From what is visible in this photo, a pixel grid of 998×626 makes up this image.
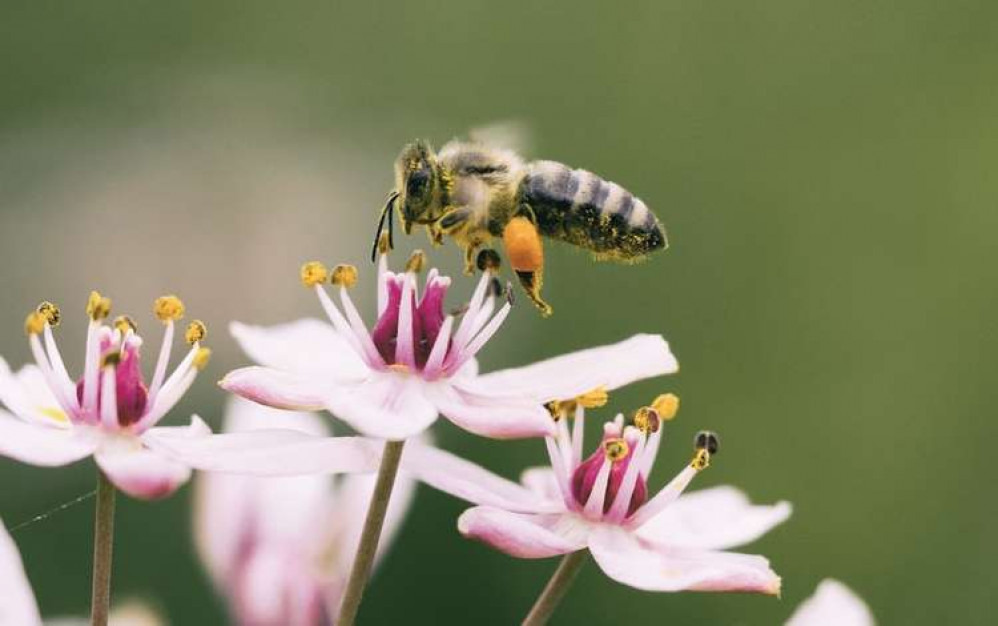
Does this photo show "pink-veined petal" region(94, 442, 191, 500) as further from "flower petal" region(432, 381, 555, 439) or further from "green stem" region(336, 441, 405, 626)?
"flower petal" region(432, 381, 555, 439)

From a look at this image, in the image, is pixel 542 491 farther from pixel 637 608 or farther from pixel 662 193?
pixel 662 193

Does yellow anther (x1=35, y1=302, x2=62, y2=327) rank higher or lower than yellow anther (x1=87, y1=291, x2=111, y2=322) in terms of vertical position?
lower

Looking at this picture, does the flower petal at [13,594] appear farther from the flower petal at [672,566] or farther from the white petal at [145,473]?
the flower petal at [672,566]

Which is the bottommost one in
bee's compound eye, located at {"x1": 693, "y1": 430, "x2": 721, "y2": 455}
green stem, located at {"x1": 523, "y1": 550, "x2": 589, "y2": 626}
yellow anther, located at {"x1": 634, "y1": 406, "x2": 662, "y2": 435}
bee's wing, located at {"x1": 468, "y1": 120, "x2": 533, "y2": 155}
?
green stem, located at {"x1": 523, "y1": 550, "x2": 589, "y2": 626}

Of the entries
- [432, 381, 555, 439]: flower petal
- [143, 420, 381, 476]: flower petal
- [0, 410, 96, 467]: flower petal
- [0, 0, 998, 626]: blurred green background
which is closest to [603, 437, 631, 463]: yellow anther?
[432, 381, 555, 439]: flower petal

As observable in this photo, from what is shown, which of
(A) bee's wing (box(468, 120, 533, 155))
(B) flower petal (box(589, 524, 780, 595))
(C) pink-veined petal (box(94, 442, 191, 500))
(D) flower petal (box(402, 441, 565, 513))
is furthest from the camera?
(A) bee's wing (box(468, 120, 533, 155))

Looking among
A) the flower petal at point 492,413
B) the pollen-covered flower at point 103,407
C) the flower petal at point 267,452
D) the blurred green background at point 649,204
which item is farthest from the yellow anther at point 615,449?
the blurred green background at point 649,204

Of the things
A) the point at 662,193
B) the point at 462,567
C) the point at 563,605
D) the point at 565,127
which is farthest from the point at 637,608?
the point at 565,127
